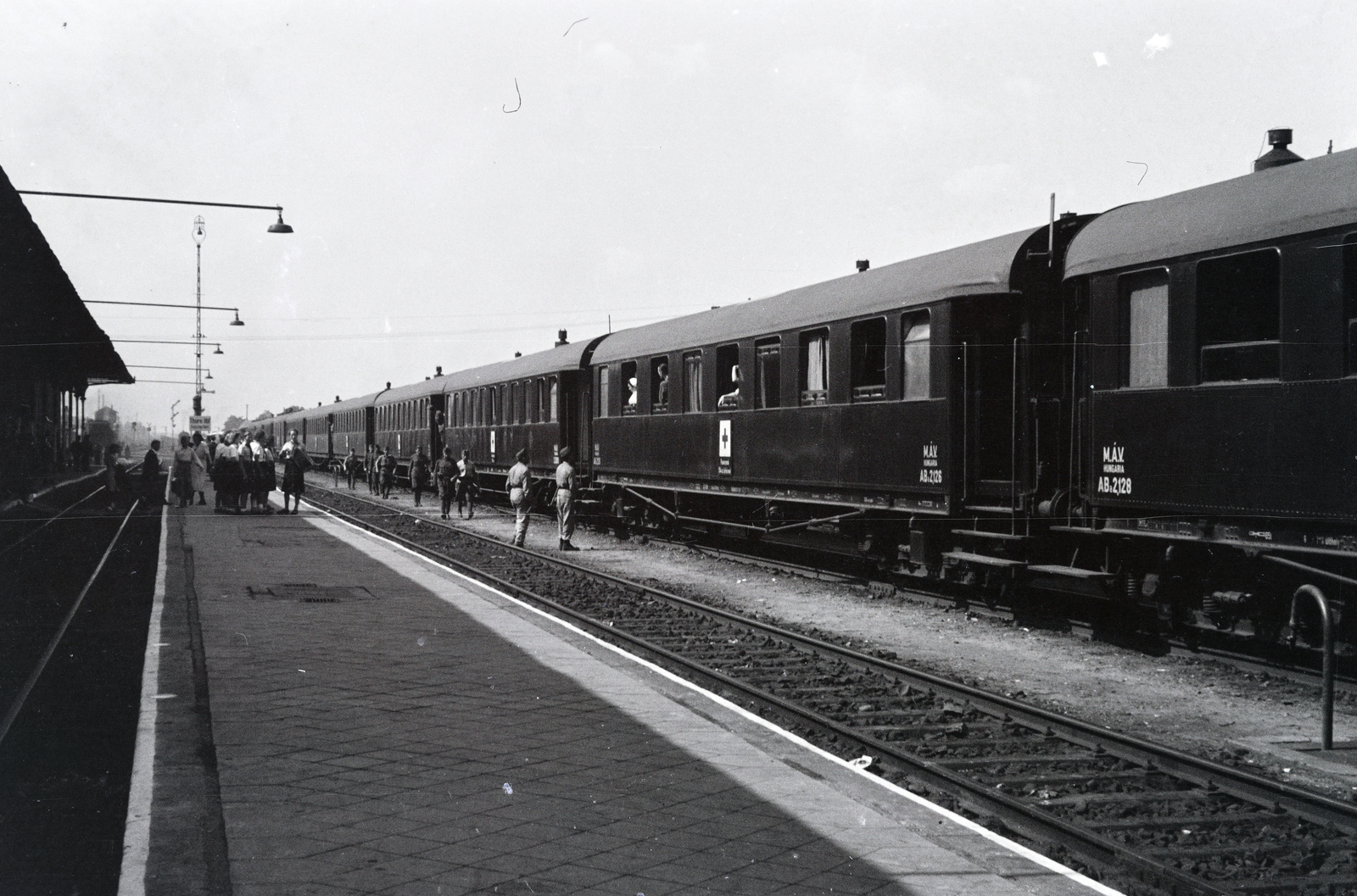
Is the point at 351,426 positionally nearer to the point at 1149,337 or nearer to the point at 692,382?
the point at 692,382

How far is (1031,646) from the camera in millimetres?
10414

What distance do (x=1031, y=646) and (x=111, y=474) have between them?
27457 millimetres

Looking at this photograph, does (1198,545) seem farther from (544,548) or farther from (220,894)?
(544,548)

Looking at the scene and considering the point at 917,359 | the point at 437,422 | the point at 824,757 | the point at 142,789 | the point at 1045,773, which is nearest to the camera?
the point at 142,789

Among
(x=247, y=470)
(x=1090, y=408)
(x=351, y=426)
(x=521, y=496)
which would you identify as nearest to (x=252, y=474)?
(x=247, y=470)

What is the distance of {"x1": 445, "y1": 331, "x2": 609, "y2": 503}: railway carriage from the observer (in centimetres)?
2406

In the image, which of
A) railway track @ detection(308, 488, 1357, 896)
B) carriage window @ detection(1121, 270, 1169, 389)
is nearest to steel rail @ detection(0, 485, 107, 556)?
railway track @ detection(308, 488, 1357, 896)

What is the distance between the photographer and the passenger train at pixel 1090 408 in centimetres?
819

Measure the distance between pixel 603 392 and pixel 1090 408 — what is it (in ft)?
42.0

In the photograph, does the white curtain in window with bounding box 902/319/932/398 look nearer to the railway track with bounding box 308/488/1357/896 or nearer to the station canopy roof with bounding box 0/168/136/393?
the railway track with bounding box 308/488/1357/896

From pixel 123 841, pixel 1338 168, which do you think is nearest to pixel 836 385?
pixel 1338 168

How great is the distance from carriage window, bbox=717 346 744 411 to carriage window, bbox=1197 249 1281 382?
8.02 metres

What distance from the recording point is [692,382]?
59.3 ft

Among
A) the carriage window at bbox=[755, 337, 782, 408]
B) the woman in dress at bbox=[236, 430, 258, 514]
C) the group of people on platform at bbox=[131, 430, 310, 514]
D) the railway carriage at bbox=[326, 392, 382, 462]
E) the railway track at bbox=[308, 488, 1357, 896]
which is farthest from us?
the railway carriage at bbox=[326, 392, 382, 462]
